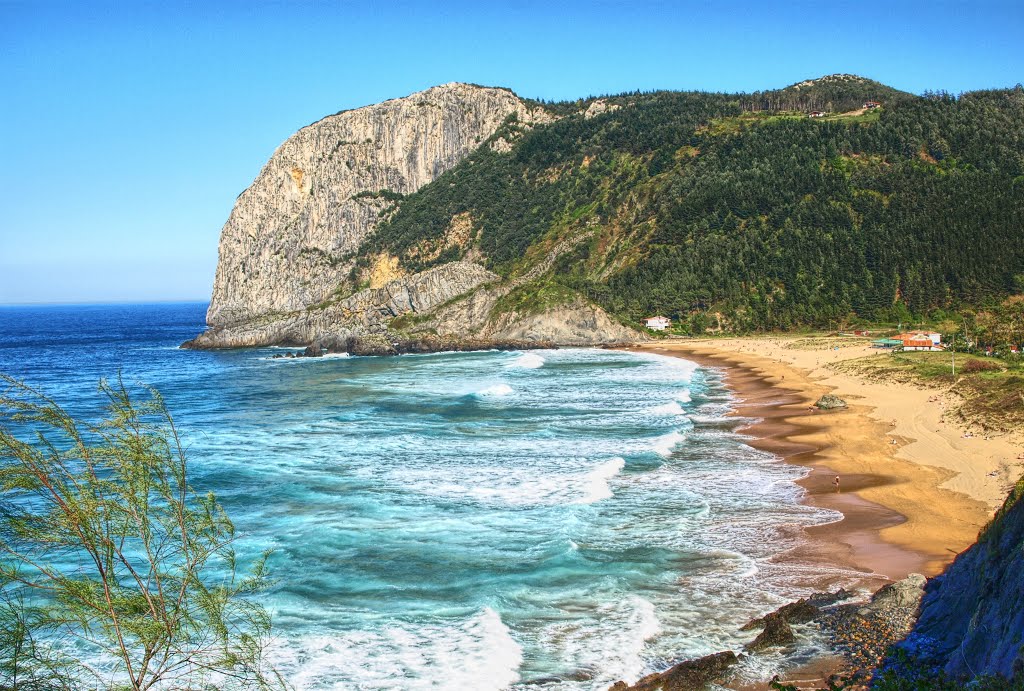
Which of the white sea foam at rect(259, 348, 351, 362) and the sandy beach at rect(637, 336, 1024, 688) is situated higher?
the white sea foam at rect(259, 348, 351, 362)

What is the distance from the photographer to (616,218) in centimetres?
12975

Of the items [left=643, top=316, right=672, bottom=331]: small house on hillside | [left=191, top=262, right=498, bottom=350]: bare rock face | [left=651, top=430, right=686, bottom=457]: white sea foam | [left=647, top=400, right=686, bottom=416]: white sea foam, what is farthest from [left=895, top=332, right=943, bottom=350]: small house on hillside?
[left=191, top=262, right=498, bottom=350]: bare rock face

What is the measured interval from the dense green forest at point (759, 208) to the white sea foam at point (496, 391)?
165 feet

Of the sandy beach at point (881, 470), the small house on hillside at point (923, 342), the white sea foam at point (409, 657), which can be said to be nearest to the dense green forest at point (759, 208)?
the small house on hillside at point (923, 342)

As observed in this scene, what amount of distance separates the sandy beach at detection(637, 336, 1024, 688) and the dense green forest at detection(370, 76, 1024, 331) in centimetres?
4822

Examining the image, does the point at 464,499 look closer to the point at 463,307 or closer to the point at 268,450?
the point at 268,450

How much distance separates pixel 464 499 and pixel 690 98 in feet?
516

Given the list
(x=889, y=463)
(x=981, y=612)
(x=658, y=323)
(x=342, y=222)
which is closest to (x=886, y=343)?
(x=658, y=323)

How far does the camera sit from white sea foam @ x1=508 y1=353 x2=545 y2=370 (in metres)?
78.2

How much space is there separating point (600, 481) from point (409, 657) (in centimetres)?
1442

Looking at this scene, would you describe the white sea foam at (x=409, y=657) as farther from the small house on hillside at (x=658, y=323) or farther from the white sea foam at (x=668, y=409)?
the small house on hillside at (x=658, y=323)

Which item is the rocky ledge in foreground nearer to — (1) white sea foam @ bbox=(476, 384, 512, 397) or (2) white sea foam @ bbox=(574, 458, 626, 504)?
(2) white sea foam @ bbox=(574, 458, 626, 504)

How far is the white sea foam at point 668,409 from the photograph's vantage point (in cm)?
4662

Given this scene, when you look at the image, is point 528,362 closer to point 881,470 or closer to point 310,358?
point 310,358
